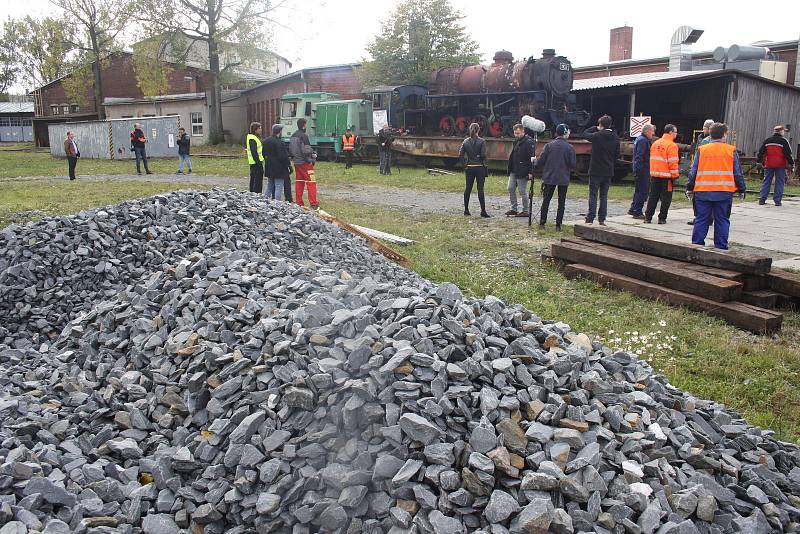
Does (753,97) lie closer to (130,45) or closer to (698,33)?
(698,33)

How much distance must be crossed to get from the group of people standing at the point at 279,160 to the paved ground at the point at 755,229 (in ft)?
19.7

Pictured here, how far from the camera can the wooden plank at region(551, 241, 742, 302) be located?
6.49 metres

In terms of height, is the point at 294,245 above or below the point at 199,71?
below

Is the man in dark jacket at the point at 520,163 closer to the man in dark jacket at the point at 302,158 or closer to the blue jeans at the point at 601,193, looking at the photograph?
the blue jeans at the point at 601,193

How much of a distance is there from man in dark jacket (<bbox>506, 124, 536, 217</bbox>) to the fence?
20.6m

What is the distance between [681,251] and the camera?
7.39 m

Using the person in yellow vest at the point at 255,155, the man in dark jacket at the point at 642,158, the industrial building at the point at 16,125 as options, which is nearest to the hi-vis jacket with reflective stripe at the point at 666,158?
the man in dark jacket at the point at 642,158

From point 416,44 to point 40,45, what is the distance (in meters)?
35.0

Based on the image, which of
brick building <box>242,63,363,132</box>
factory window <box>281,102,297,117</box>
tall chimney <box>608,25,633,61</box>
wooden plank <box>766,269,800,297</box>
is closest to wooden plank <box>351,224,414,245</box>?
wooden plank <box>766,269,800,297</box>

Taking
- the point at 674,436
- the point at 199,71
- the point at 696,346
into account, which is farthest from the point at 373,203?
the point at 199,71

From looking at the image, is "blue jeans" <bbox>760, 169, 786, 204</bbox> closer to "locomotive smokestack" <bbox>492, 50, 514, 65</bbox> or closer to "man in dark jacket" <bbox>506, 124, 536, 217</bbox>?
"man in dark jacket" <bbox>506, 124, 536, 217</bbox>

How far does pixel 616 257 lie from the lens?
7770mm

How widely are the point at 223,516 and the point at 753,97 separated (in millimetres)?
23728

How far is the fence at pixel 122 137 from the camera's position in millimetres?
28844
